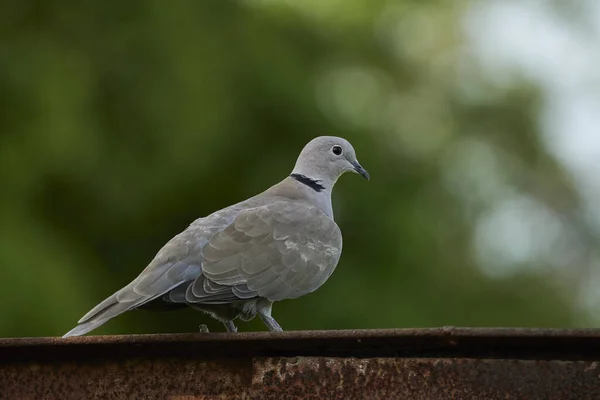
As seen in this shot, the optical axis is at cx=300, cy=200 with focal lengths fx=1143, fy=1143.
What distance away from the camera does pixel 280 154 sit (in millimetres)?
12547

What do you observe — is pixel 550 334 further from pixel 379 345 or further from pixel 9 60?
pixel 9 60

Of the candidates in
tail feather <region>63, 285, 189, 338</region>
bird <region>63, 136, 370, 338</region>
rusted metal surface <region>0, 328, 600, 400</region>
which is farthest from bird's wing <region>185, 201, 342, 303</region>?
rusted metal surface <region>0, 328, 600, 400</region>

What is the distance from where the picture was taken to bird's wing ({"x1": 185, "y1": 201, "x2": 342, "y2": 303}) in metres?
4.52

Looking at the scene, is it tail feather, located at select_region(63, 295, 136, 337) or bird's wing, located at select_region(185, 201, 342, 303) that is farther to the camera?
bird's wing, located at select_region(185, 201, 342, 303)

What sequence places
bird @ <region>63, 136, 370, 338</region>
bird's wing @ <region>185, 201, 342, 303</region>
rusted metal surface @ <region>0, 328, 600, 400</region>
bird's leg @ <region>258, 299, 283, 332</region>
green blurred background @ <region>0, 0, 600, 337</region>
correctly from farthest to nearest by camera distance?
green blurred background @ <region>0, 0, 600, 337</region>
bird's leg @ <region>258, 299, 283, 332</region>
bird's wing @ <region>185, 201, 342, 303</region>
bird @ <region>63, 136, 370, 338</region>
rusted metal surface @ <region>0, 328, 600, 400</region>

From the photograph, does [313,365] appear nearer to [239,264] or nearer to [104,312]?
[104,312]

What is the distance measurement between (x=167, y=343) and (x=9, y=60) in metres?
8.51

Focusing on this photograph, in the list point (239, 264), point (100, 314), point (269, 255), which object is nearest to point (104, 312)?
point (100, 314)

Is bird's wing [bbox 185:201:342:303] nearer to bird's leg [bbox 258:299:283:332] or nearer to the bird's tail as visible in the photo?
bird's leg [bbox 258:299:283:332]

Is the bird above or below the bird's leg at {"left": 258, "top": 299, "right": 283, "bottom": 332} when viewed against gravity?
above

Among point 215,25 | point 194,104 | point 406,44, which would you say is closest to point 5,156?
point 194,104

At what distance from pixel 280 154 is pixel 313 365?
9.56m

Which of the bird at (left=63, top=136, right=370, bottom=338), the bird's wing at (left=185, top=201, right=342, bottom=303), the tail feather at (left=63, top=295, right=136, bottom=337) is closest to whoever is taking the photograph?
the tail feather at (left=63, top=295, right=136, bottom=337)

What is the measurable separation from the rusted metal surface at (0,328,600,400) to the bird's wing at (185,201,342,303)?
1.11 m
